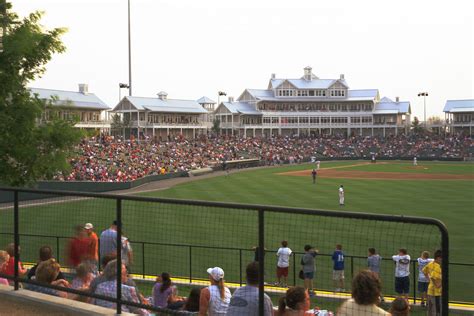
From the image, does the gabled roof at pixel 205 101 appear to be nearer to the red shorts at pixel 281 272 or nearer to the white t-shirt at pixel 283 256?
the red shorts at pixel 281 272

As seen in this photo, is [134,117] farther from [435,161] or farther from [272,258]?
[272,258]

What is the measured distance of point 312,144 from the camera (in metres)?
94.1

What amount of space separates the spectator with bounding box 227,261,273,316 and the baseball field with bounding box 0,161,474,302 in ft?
4.85

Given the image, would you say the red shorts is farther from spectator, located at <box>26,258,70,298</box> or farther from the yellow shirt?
spectator, located at <box>26,258,70,298</box>

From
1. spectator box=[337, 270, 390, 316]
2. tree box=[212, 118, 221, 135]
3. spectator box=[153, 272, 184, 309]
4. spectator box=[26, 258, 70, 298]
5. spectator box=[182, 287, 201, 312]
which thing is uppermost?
tree box=[212, 118, 221, 135]

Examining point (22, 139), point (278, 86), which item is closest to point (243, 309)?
point (22, 139)

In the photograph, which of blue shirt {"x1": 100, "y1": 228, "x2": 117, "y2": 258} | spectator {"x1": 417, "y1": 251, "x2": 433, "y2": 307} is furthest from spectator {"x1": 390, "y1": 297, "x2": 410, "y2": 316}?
spectator {"x1": 417, "y1": 251, "x2": 433, "y2": 307}

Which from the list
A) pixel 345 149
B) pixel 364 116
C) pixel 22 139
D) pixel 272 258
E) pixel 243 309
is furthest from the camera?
pixel 364 116

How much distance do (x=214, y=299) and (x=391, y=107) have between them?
113m

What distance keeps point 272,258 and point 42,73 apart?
8392 millimetres

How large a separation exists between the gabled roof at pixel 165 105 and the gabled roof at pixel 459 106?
49.3 metres

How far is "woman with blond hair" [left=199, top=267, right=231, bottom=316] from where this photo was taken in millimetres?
6086

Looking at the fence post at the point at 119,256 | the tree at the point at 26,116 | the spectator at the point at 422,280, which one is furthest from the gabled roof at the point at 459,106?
the fence post at the point at 119,256

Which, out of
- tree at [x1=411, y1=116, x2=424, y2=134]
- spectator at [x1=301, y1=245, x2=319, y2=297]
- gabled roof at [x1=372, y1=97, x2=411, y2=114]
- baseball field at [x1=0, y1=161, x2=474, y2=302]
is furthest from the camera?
tree at [x1=411, y1=116, x2=424, y2=134]
